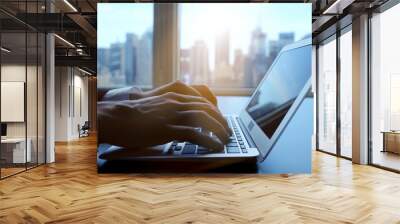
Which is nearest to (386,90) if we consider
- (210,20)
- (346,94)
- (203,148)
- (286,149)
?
(346,94)

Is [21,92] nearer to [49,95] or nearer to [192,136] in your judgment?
Result: [49,95]

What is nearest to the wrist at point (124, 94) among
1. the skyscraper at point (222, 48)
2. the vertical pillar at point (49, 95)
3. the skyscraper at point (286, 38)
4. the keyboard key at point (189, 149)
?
the keyboard key at point (189, 149)

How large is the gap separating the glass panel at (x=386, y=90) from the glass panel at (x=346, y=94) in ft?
2.96

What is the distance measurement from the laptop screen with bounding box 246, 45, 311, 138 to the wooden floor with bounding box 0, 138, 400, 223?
3.42 feet

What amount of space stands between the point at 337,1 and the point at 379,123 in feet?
8.35

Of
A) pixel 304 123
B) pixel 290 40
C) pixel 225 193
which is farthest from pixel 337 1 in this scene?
pixel 225 193

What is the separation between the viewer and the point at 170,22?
621 cm

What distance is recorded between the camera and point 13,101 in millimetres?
6418

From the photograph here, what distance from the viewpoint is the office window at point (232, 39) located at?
6.21 m

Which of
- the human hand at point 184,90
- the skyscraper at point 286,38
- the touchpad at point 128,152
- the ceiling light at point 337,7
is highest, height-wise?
the ceiling light at point 337,7

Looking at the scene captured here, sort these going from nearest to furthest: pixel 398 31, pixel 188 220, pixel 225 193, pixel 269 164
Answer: pixel 188 220 → pixel 225 193 → pixel 269 164 → pixel 398 31

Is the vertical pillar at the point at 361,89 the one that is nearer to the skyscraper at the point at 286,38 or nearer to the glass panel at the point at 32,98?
the skyscraper at the point at 286,38

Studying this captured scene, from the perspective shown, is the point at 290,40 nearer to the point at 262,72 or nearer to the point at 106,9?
the point at 262,72

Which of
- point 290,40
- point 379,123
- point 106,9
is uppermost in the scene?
point 106,9
